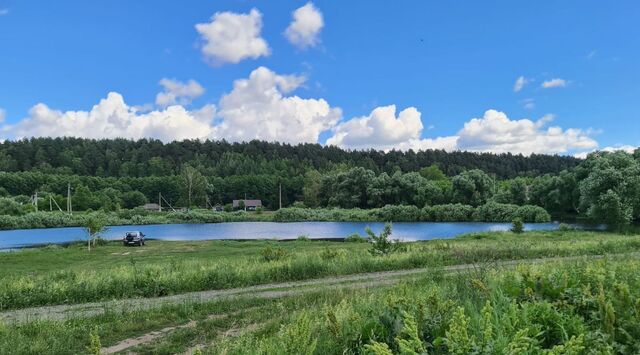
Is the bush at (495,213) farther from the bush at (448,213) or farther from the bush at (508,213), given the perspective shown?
the bush at (448,213)

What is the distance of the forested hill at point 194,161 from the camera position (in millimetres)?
164875

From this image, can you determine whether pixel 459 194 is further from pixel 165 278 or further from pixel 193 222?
pixel 165 278

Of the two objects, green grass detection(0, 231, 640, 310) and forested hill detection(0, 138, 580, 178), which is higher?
forested hill detection(0, 138, 580, 178)

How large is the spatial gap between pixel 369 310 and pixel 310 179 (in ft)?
434

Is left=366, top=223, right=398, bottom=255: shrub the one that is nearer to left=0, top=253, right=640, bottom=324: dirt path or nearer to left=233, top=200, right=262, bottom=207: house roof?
left=0, top=253, right=640, bottom=324: dirt path

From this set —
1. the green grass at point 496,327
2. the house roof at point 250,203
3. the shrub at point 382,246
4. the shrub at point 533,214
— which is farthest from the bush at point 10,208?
the green grass at point 496,327

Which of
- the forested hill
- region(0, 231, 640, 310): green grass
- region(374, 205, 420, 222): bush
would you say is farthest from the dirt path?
the forested hill

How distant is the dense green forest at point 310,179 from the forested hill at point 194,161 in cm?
39

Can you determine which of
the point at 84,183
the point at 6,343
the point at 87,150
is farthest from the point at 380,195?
the point at 87,150

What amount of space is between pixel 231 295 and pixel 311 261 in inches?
203

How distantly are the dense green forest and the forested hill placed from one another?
15.5 inches

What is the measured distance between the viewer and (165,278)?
1634 cm

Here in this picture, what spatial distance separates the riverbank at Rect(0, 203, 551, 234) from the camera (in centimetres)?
7725

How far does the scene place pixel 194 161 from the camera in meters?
187
